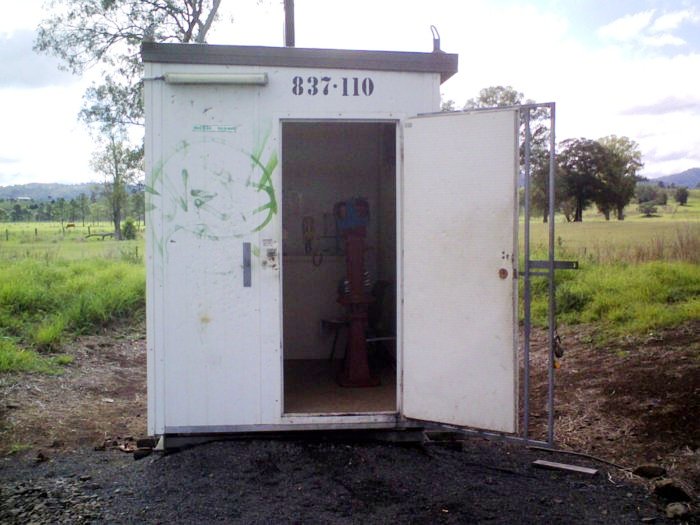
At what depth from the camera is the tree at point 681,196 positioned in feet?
77.9

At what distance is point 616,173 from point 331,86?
1831 centimetres

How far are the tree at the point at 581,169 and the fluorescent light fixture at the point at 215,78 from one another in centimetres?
1679

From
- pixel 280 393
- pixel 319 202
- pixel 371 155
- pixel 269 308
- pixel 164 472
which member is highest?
pixel 371 155

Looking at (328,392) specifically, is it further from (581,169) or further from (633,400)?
(581,169)

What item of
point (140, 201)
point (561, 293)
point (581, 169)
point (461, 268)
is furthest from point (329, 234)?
point (581, 169)

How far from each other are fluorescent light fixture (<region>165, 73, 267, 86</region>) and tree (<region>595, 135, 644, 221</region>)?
18.1m

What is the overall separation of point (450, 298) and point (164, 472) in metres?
2.10

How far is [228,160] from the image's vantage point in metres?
4.82

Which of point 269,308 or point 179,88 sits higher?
point 179,88

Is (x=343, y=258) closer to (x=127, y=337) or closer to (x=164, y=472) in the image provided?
(x=164, y=472)

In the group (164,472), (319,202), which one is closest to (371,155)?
(319,202)

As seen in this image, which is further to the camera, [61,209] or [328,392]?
[61,209]

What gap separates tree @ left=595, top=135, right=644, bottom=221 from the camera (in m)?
21.3

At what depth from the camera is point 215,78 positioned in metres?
4.71
